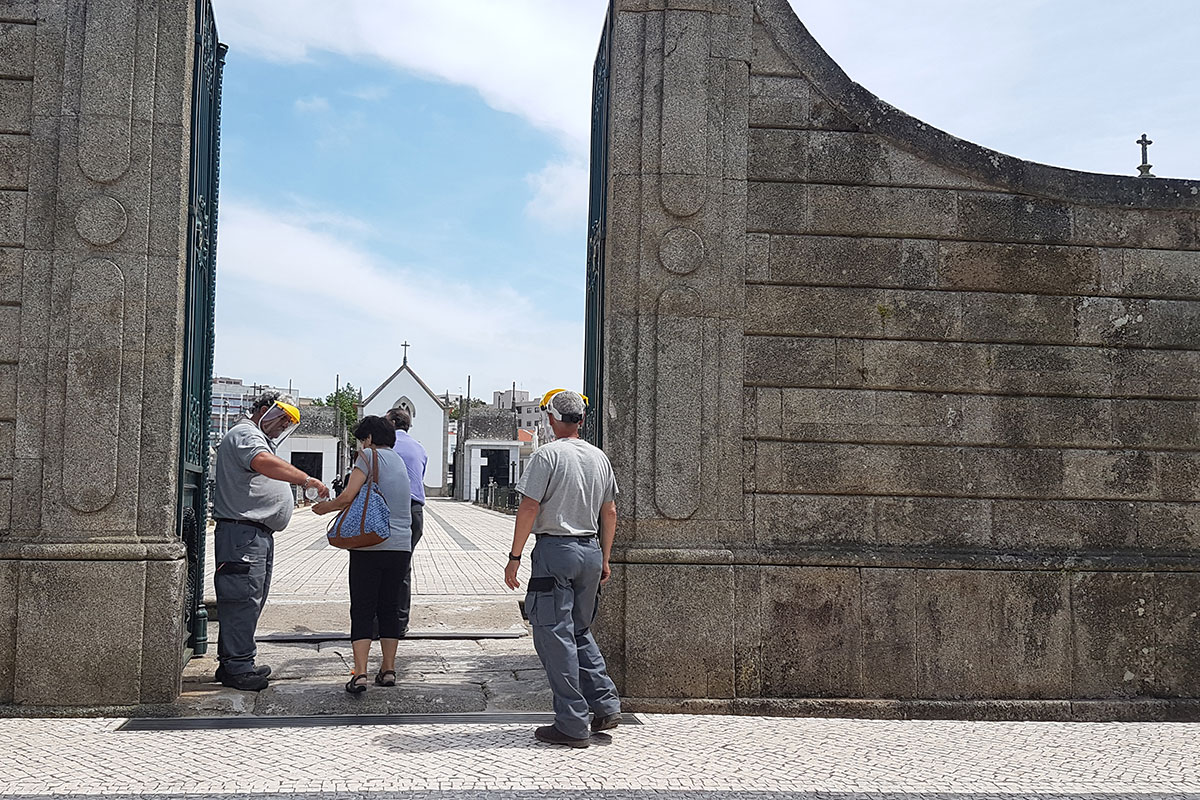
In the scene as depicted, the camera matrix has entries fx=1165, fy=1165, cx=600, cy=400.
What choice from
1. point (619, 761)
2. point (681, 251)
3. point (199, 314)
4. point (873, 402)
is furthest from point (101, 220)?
point (873, 402)

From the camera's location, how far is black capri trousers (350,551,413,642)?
6746 mm

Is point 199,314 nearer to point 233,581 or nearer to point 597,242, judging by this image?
point 233,581

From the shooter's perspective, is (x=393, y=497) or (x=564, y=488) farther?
(x=393, y=497)

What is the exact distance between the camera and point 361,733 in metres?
5.93

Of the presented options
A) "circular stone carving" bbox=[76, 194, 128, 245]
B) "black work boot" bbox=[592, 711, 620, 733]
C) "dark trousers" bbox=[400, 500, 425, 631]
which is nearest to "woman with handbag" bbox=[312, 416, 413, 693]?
"dark trousers" bbox=[400, 500, 425, 631]

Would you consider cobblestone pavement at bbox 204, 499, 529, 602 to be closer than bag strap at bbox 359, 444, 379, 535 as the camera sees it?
No

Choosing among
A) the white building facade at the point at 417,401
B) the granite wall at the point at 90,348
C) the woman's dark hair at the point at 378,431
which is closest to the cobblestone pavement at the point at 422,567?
the granite wall at the point at 90,348

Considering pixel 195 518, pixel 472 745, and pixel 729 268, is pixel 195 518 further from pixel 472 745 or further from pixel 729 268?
pixel 729 268

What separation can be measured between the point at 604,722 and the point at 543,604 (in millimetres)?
719

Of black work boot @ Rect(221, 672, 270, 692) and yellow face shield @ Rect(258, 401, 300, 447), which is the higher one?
yellow face shield @ Rect(258, 401, 300, 447)

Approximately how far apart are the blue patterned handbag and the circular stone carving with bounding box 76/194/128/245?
6.51 ft

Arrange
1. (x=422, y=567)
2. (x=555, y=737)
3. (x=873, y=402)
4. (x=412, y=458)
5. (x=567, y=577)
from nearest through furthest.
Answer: (x=555, y=737) → (x=567, y=577) → (x=873, y=402) → (x=412, y=458) → (x=422, y=567)

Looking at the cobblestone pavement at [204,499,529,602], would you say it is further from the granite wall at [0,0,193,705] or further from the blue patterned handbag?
the blue patterned handbag

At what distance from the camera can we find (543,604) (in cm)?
585
